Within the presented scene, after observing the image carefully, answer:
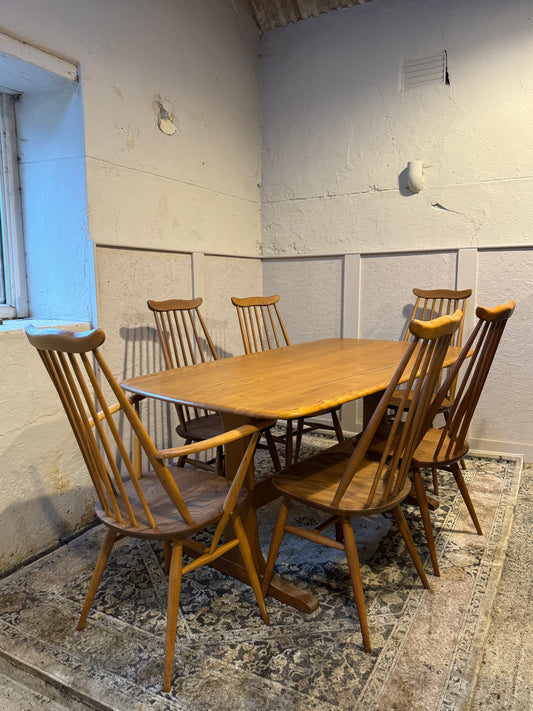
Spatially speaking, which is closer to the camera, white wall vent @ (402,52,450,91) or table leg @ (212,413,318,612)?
table leg @ (212,413,318,612)

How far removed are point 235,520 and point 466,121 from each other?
2686mm

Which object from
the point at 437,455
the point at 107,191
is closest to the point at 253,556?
the point at 437,455

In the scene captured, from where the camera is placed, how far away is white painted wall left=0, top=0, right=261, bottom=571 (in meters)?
2.01

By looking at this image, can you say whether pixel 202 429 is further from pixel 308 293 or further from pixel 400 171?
pixel 400 171

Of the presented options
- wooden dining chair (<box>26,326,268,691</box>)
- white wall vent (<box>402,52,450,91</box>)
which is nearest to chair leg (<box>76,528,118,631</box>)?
wooden dining chair (<box>26,326,268,691</box>)

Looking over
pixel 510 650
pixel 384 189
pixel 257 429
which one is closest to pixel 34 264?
pixel 257 429

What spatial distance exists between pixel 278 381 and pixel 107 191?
1290 millimetres

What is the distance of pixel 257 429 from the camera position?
4.63 ft

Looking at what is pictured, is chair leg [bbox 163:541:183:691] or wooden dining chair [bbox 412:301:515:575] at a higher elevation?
wooden dining chair [bbox 412:301:515:575]

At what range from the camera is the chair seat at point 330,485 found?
146 centimetres

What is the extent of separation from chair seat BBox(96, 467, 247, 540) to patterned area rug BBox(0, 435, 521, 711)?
15.8 inches

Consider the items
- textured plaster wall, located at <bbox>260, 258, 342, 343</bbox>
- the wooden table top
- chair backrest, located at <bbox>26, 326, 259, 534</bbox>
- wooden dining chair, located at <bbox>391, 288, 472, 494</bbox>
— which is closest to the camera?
chair backrest, located at <bbox>26, 326, 259, 534</bbox>

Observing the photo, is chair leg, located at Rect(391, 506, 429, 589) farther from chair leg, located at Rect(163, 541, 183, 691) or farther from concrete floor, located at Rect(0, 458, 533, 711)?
chair leg, located at Rect(163, 541, 183, 691)

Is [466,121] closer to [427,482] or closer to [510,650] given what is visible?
[427,482]
